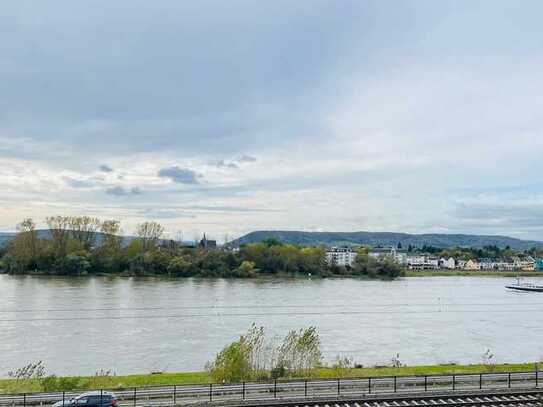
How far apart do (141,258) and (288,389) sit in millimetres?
71790

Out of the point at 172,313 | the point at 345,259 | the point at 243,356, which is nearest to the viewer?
the point at 243,356

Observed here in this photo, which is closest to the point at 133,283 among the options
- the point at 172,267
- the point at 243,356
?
the point at 172,267

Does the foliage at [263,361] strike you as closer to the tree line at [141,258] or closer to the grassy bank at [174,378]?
the grassy bank at [174,378]

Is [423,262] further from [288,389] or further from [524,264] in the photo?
[288,389]

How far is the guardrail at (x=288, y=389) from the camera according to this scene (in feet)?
51.5

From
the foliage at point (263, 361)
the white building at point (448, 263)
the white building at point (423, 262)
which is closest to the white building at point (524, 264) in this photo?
the white building at point (448, 263)

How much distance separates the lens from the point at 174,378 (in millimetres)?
21328

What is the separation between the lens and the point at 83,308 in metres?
45.0

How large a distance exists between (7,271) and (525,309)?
7740cm

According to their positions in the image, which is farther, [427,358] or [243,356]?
[427,358]

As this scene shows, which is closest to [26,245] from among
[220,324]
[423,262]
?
[220,324]

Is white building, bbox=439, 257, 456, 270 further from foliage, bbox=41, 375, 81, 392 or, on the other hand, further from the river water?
foliage, bbox=41, 375, 81, 392

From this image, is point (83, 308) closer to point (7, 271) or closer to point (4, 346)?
point (4, 346)

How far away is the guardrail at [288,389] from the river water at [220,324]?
8.67 metres
